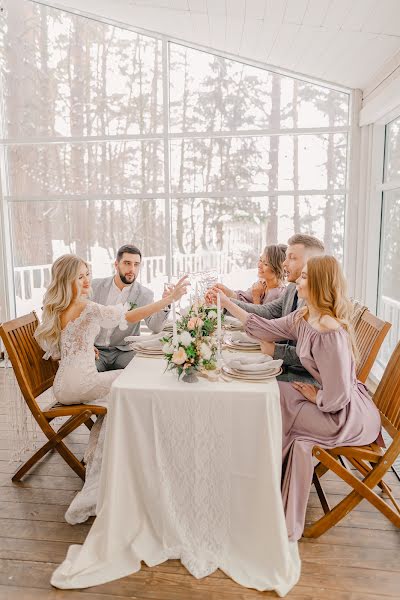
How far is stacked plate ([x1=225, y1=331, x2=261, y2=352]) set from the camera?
258cm

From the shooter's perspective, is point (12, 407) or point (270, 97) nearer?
point (12, 407)

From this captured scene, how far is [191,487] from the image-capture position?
1938mm

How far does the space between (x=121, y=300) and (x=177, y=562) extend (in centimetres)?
179

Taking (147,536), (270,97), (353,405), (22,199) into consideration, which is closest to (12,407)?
(147,536)

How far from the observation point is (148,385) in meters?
1.93

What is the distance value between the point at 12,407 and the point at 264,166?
324 centimetres

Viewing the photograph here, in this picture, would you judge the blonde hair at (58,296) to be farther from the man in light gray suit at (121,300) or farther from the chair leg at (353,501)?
the chair leg at (353,501)

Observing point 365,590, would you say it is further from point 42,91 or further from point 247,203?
point 42,91

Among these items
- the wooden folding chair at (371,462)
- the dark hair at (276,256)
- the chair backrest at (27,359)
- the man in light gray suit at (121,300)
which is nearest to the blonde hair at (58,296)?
the chair backrest at (27,359)

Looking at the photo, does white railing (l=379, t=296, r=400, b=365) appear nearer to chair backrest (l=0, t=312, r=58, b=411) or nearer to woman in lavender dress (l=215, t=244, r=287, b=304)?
woman in lavender dress (l=215, t=244, r=287, b=304)

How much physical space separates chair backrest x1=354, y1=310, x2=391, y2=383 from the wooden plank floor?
2.17ft

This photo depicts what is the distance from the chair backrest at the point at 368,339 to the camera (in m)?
2.35

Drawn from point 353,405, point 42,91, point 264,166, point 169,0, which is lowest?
point 353,405

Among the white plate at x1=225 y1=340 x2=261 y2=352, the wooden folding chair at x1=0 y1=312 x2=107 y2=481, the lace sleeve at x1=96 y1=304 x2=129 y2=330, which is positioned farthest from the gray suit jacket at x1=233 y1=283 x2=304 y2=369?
the wooden folding chair at x1=0 y1=312 x2=107 y2=481
